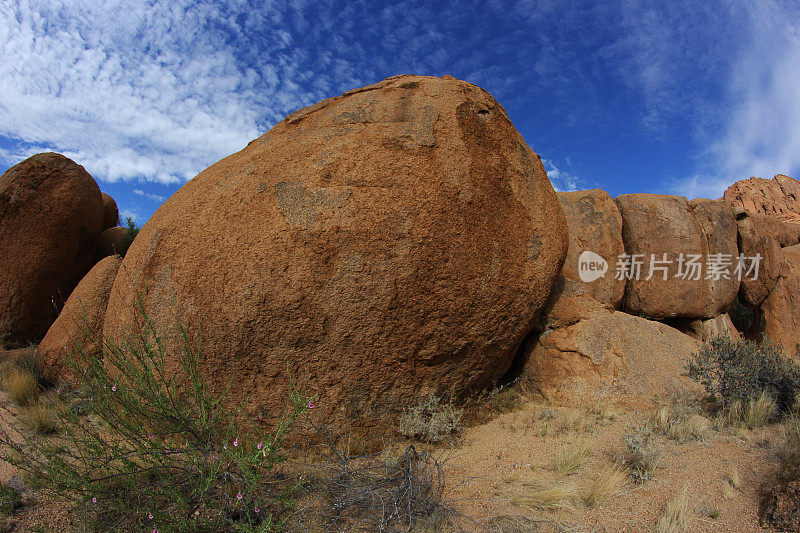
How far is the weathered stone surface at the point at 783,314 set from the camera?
10008 mm

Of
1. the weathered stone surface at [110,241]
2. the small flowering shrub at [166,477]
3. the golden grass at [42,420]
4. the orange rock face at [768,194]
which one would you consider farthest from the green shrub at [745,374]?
the orange rock face at [768,194]

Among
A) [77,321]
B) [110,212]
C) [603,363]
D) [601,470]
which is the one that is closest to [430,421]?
[601,470]

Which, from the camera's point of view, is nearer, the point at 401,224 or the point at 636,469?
the point at 636,469

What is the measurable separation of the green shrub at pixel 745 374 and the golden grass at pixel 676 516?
6.26ft

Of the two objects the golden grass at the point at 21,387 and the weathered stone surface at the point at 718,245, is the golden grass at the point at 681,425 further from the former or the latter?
the golden grass at the point at 21,387

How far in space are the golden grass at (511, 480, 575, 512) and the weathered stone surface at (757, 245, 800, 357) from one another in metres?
10.2

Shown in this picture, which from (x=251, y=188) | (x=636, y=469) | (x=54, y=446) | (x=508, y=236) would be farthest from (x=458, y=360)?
(x=54, y=446)

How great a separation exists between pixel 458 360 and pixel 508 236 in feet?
3.90

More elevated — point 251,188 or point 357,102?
point 357,102

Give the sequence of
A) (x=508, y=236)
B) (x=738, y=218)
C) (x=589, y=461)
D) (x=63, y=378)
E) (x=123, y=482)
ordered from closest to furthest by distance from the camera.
Result: (x=123, y=482), (x=589, y=461), (x=508, y=236), (x=63, y=378), (x=738, y=218)

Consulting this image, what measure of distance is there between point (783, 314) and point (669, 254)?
207 inches

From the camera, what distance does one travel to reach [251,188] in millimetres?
3664

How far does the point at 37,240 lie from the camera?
6262 millimetres

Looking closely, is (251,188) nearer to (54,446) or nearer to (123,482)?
(123,482)
